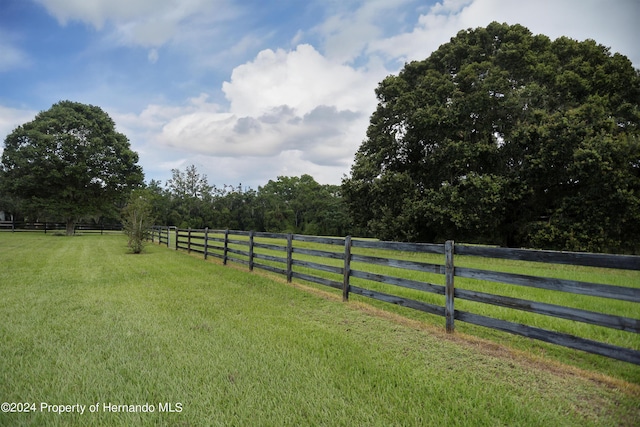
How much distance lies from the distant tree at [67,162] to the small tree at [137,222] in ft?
56.9

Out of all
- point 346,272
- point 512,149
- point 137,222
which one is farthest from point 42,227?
point 512,149

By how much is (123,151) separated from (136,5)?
92.4ft

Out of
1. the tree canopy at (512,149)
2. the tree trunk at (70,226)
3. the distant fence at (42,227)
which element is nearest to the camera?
the tree canopy at (512,149)

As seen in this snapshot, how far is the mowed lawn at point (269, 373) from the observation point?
238cm

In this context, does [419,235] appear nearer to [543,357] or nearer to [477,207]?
[477,207]

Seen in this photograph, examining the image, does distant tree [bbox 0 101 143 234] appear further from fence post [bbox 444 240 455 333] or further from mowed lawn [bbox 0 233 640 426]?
fence post [bbox 444 240 455 333]

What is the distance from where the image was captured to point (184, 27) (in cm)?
1032

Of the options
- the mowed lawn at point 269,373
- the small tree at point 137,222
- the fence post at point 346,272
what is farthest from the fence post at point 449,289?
the small tree at point 137,222

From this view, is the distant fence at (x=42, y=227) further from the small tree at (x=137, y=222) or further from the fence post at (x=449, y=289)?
the fence post at (x=449, y=289)

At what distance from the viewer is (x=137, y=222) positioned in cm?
1500

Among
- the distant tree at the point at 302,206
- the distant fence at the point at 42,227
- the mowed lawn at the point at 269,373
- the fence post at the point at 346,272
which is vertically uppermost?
the distant tree at the point at 302,206

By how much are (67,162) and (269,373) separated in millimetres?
34269

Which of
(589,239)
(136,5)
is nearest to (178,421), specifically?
(136,5)

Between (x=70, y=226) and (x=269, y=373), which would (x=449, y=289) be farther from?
(x=70, y=226)
